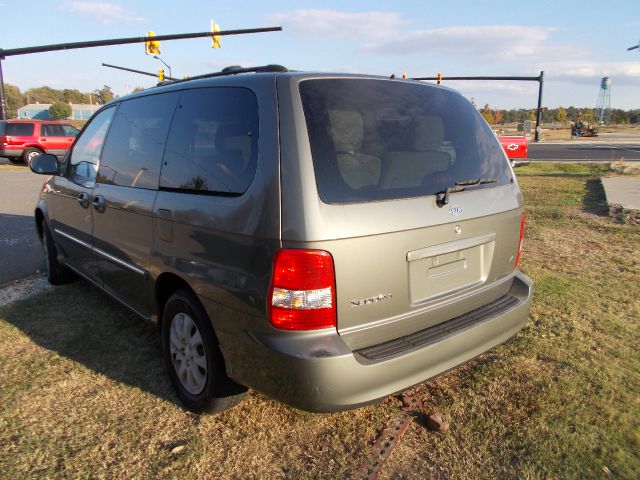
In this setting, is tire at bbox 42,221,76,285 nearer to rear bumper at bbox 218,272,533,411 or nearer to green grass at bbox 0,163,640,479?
green grass at bbox 0,163,640,479

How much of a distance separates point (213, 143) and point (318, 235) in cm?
92

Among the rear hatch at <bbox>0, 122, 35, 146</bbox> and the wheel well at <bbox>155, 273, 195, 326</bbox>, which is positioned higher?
the rear hatch at <bbox>0, 122, 35, 146</bbox>

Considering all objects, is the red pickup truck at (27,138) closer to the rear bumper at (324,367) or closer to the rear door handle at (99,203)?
the rear door handle at (99,203)

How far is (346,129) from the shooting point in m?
2.29

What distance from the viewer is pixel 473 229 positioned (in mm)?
2594

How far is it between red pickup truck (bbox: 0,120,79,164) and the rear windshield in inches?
756

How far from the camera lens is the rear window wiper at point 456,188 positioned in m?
2.44

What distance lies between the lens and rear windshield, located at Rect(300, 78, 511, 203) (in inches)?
87.0

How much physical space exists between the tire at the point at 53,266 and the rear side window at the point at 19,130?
17.1 metres

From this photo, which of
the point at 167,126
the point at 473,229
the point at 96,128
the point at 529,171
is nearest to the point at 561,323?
the point at 473,229

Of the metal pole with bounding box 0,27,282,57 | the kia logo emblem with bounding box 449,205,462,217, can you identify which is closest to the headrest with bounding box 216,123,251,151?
the kia logo emblem with bounding box 449,205,462,217

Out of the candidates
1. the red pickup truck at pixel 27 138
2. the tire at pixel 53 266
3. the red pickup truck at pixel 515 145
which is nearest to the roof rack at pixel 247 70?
the tire at pixel 53 266

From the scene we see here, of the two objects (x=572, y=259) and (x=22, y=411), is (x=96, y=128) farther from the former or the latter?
(x=572, y=259)

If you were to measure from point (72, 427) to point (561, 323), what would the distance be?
358cm
